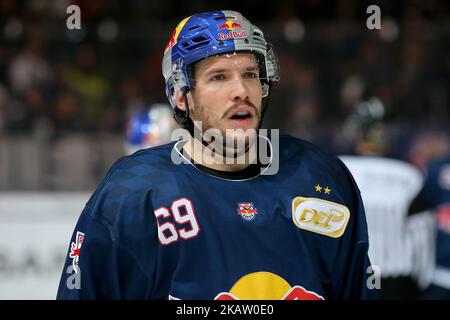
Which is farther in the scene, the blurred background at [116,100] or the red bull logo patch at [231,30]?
the blurred background at [116,100]

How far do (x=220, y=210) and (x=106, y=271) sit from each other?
1.05 feet

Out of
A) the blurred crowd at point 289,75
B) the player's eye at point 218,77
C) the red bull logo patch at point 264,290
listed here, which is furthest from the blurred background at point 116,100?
the red bull logo patch at point 264,290

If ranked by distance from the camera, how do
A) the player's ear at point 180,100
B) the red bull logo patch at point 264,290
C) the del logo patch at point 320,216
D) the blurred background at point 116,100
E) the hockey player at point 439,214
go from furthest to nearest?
the blurred background at point 116,100 < the hockey player at point 439,214 < the player's ear at point 180,100 < the del logo patch at point 320,216 < the red bull logo patch at point 264,290

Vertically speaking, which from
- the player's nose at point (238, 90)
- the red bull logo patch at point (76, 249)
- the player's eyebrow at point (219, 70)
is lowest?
the red bull logo patch at point (76, 249)

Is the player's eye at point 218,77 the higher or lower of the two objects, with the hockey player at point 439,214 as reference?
higher

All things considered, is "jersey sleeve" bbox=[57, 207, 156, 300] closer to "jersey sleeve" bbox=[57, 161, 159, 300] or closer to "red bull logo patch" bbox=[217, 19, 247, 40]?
"jersey sleeve" bbox=[57, 161, 159, 300]

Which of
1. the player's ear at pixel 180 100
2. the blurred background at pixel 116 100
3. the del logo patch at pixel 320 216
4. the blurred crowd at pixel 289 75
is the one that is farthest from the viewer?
the blurred crowd at pixel 289 75

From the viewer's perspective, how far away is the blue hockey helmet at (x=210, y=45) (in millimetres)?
2398

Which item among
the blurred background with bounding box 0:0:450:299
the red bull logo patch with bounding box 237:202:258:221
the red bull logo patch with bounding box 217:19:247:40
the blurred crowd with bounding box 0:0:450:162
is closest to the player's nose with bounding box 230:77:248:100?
the red bull logo patch with bounding box 217:19:247:40

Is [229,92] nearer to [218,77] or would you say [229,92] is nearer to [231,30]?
[218,77]

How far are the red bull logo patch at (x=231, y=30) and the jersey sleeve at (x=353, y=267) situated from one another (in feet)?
1.78

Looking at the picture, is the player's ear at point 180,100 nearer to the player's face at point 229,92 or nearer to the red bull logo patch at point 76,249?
the player's face at point 229,92

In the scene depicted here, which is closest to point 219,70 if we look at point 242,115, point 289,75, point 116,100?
point 242,115
